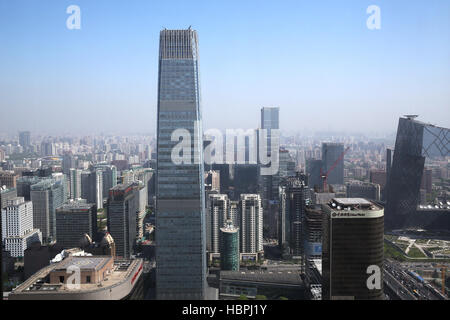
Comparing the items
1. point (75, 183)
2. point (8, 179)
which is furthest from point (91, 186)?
point (8, 179)

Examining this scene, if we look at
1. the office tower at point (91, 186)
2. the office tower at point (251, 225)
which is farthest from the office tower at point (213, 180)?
the office tower at point (91, 186)

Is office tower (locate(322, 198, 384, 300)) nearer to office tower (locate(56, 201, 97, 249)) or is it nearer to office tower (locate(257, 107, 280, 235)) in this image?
office tower (locate(257, 107, 280, 235))

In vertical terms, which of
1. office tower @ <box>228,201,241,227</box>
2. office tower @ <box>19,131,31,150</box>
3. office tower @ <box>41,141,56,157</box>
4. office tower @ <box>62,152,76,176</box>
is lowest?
office tower @ <box>228,201,241,227</box>

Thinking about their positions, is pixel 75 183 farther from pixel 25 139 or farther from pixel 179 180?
pixel 179 180

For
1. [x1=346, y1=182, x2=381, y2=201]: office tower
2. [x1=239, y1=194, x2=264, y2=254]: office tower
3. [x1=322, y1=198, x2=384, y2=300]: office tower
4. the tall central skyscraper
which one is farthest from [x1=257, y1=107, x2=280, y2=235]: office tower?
[x1=322, y1=198, x2=384, y2=300]: office tower
